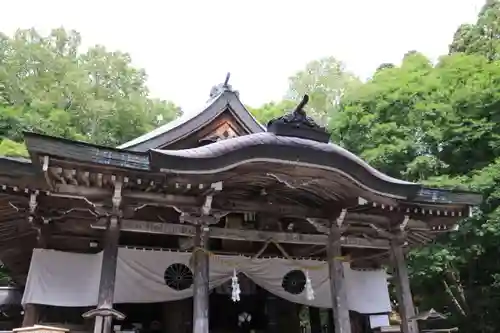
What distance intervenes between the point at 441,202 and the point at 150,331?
6566 millimetres

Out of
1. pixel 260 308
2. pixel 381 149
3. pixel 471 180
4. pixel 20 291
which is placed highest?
pixel 381 149

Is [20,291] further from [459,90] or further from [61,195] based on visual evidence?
[459,90]

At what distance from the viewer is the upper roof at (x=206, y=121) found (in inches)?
446

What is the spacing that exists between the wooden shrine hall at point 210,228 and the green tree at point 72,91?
51.5 ft

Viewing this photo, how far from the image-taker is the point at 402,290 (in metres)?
8.94

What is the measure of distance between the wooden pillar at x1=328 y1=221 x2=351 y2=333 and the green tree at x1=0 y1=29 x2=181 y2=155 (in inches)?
713

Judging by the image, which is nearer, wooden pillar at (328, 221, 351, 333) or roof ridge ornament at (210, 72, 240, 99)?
wooden pillar at (328, 221, 351, 333)

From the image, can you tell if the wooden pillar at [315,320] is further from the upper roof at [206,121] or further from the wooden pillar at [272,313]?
the upper roof at [206,121]

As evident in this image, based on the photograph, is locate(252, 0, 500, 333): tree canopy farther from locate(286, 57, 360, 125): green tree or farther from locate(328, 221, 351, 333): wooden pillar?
locate(286, 57, 360, 125): green tree

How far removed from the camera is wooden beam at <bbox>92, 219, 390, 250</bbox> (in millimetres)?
7801

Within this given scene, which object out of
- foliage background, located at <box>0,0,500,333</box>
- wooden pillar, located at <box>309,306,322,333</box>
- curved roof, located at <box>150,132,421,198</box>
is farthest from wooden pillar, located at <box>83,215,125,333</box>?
foliage background, located at <box>0,0,500,333</box>

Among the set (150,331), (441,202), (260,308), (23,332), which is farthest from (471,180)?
(23,332)

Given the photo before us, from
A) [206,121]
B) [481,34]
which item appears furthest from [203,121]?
[481,34]

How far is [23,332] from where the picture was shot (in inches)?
198
